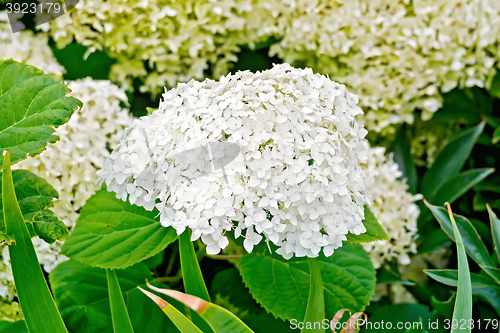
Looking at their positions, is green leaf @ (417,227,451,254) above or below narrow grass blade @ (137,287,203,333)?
below

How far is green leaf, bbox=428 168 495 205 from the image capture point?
100cm

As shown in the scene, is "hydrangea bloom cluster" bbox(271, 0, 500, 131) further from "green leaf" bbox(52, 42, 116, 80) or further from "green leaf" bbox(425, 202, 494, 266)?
"green leaf" bbox(52, 42, 116, 80)

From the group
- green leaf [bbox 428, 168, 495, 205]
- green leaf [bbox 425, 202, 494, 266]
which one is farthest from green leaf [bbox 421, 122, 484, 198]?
green leaf [bbox 425, 202, 494, 266]

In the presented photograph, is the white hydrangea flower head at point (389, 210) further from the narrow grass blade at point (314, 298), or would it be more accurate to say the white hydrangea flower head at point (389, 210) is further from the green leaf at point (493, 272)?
the narrow grass blade at point (314, 298)

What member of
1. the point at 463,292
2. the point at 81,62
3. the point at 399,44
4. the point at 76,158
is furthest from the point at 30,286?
the point at 399,44

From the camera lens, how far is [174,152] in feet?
1.63

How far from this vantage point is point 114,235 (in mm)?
628

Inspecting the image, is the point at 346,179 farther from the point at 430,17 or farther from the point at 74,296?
the point at 430,17

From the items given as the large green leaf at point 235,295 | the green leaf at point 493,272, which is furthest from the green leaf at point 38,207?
the green leaf at point 493,272

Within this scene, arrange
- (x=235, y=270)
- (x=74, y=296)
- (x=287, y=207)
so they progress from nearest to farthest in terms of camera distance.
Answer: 1. (x=287, y=207)
2. (x=74, y=296)
3. (x=235, y=270)

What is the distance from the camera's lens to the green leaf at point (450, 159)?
3.42 ft

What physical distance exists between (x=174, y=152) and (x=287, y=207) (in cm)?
16

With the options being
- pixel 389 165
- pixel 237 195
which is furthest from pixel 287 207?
pixel 389 165

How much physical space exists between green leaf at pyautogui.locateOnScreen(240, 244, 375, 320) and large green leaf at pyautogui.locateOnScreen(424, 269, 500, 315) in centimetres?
17
